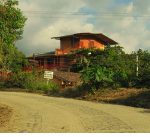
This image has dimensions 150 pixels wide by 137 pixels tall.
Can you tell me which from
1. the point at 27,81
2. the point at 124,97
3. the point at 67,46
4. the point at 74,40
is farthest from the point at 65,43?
the point at 124,97

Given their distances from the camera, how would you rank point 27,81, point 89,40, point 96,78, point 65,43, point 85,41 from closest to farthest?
point 96,78, point 27,81, point 85,41, point 89,40, point 65,43

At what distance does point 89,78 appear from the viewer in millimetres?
20734

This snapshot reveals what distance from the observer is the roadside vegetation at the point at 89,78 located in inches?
523

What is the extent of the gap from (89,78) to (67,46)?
2617 centimetres

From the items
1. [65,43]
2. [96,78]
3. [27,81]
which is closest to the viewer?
[96,78]

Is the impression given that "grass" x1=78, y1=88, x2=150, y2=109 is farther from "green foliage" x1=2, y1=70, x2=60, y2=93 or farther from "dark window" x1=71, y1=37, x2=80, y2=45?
"dark window" x1=71, y1=37, x2=80, y2=45

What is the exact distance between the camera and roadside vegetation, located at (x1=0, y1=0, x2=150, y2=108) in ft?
43.6

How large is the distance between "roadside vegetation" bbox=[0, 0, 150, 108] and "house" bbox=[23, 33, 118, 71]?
3.59m

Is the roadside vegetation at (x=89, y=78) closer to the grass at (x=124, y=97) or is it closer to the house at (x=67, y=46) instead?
the grass at (x=124, y=97)

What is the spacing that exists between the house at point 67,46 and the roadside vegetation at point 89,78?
359 cm

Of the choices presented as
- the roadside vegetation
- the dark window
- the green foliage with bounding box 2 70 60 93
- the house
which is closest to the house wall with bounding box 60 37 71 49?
the house

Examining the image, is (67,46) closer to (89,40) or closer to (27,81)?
(89,40)

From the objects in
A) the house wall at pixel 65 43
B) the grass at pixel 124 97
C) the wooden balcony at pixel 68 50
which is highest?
the house wall at pixel 65 43

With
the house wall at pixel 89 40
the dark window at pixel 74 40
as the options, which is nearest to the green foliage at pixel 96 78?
the house wall at pixel 89 40
